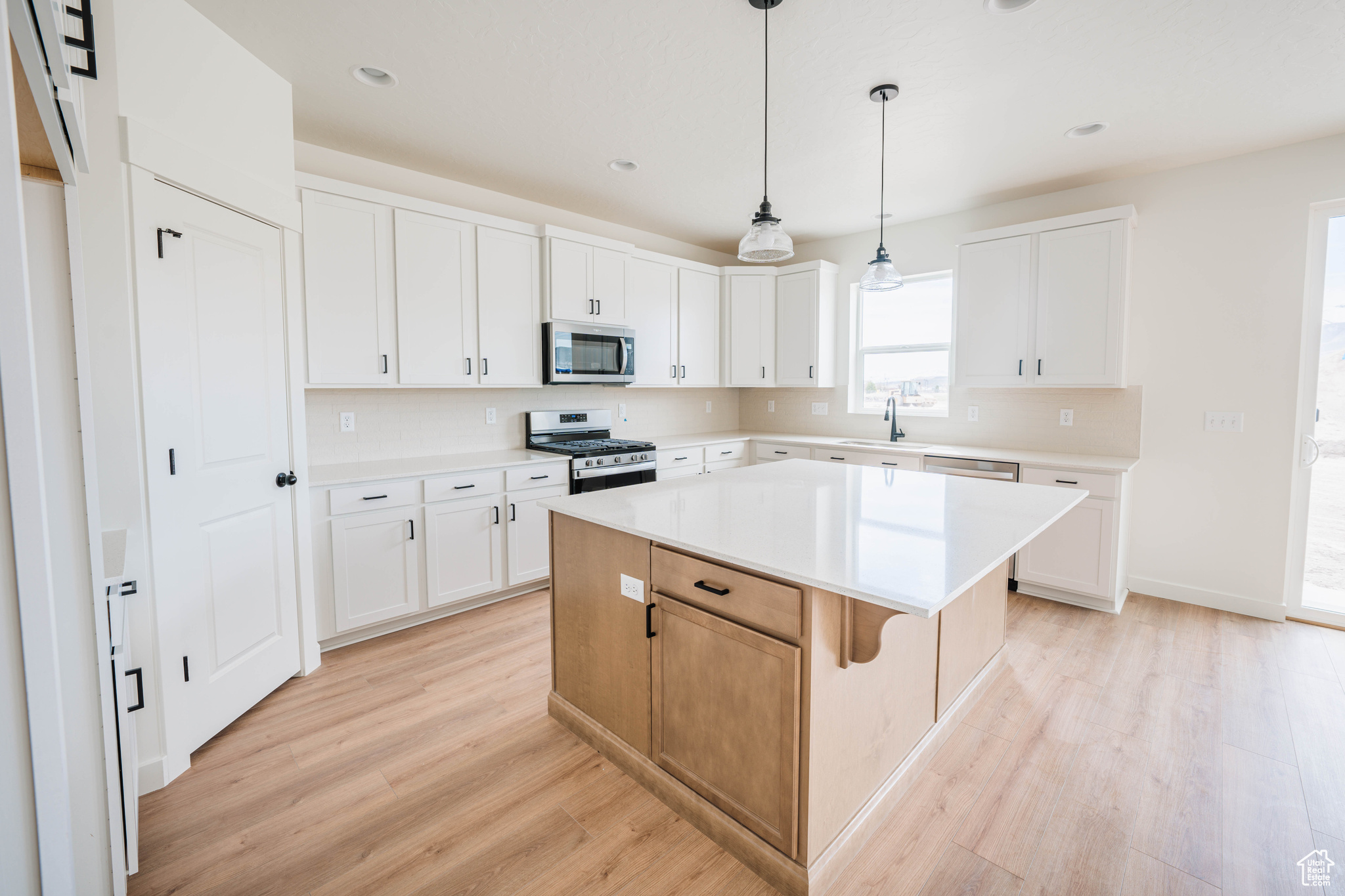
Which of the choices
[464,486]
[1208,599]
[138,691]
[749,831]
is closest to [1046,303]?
[1208,599]

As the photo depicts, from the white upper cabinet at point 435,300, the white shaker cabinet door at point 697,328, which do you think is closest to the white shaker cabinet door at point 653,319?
the white shaker cabinet door at point 697,328

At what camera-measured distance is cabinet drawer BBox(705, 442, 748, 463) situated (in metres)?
4.83

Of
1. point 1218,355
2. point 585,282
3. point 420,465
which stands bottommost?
point 420,465

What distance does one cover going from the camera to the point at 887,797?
5.77 feet

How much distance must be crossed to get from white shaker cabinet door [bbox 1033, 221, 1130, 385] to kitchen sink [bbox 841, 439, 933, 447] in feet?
3.22

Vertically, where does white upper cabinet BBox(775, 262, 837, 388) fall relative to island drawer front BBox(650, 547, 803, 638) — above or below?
above

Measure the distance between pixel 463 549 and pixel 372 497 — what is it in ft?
1.96

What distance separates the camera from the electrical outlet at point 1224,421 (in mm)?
3299

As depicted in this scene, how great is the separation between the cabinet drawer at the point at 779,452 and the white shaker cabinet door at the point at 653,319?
1.00 m

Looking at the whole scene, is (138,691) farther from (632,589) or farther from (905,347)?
(905,347)

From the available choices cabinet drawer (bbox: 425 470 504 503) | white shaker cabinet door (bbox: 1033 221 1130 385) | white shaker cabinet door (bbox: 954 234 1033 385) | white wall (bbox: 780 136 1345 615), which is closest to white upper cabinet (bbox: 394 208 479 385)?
cabinet drawer (bbox: 425 470 504 503)

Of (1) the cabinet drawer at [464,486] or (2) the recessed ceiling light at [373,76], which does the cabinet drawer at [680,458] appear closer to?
(1) the cabinet drawer at [464,486]

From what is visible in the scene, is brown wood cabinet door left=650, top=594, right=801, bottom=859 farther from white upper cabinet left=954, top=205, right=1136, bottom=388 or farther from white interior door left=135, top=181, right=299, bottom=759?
white upper cabinet left=954, top=205, right=1136, bottom=388

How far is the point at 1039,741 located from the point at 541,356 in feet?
11.1
